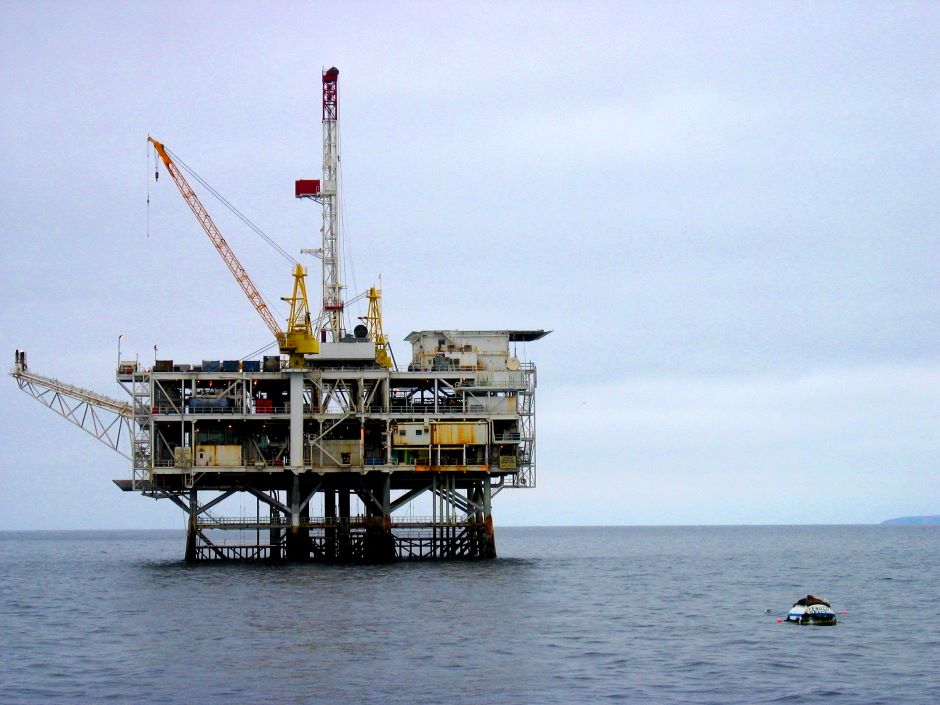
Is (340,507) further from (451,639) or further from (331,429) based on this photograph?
(451,639)

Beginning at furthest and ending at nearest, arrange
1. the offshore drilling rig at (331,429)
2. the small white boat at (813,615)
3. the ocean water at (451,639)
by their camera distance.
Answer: the offshore drilling rig at (331,429) < the small white boat at (813,615) < the ocean water at (451,639)

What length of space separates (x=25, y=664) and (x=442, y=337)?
2204 inches

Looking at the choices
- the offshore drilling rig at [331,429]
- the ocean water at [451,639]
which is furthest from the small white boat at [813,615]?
the offshore drilling rig at [331,429]

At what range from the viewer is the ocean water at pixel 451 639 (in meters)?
43.0

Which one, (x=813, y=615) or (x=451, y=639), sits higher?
(x=813, y=615)

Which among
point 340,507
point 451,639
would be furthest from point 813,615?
point 340,507

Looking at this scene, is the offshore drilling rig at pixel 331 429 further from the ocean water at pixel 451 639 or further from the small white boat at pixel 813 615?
the small white boat at pixel 813 615

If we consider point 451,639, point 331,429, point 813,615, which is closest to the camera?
point 451,639

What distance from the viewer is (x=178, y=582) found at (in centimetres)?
8269

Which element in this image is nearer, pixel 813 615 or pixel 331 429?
pixel 813 615

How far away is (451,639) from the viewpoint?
54281mm

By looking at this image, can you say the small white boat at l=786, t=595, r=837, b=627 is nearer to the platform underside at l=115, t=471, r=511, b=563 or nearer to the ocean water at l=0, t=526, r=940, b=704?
the ocean water at l=0, t=526, r=940, b=704

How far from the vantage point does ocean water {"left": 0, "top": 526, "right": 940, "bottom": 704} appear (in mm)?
43031

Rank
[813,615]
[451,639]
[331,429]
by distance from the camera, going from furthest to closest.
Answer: [331,429]
[813,615]
[451,639]
